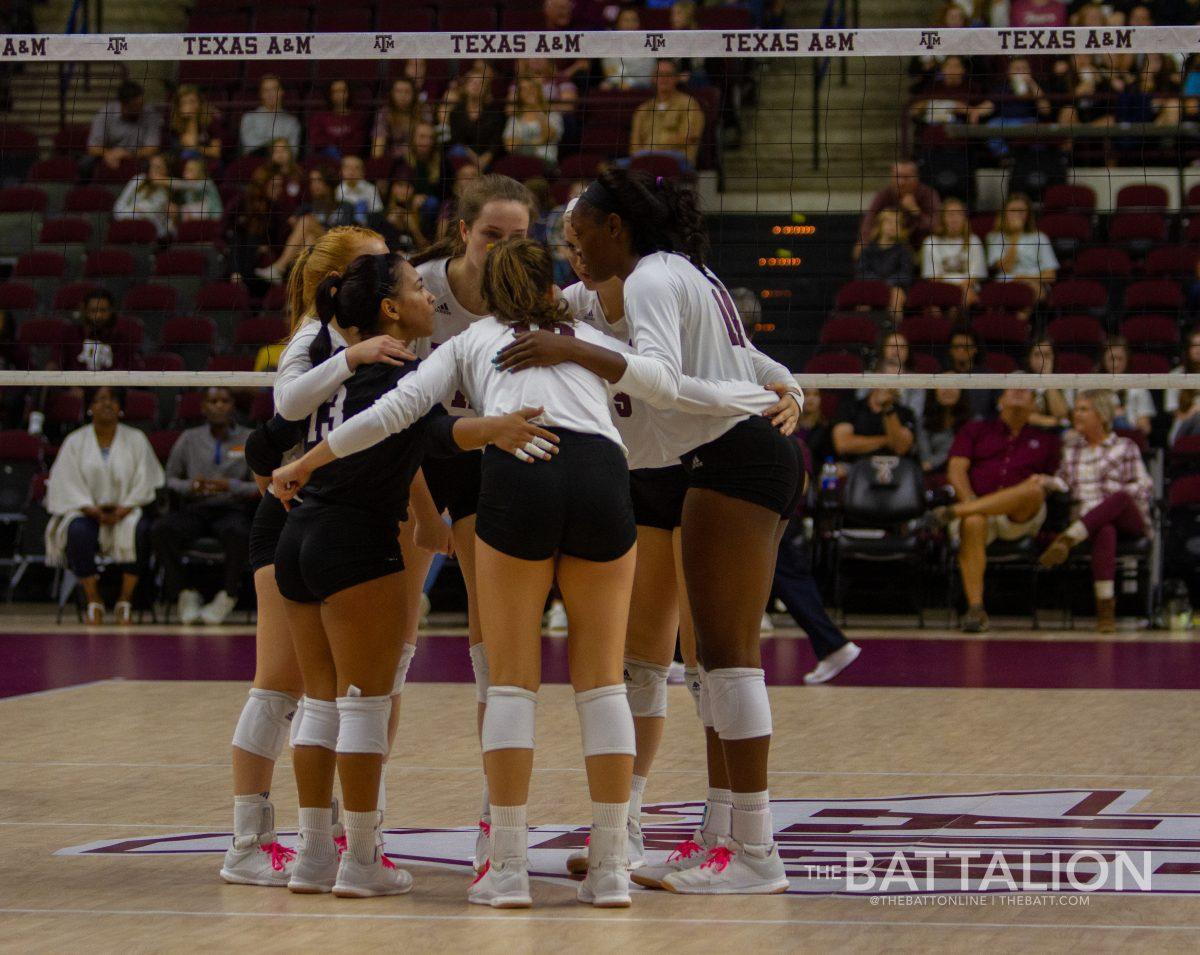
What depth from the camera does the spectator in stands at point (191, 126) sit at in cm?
1355

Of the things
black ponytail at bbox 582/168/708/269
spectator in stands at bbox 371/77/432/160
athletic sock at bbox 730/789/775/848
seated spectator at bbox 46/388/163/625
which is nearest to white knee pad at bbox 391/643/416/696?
athletic sock at bbox 730/789/775/848

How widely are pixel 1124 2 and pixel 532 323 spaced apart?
1082 cm

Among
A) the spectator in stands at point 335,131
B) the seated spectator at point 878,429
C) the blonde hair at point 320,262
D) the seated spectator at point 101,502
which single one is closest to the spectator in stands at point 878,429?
the seated spectator at point 878,429

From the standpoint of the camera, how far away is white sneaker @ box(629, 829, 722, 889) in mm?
4480

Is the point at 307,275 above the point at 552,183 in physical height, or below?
below

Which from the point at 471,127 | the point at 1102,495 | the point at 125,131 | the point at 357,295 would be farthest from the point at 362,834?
the point at 125,131

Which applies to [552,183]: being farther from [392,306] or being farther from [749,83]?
[392,306]

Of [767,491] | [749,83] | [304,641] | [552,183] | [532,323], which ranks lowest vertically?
[304,641]

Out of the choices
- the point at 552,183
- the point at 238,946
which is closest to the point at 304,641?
the point at 238,946

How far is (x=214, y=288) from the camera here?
1255 cm

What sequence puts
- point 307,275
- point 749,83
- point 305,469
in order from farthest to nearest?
point 749,83 → point 307,275 → point 305,469

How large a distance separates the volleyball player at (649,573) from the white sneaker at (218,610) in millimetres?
7200

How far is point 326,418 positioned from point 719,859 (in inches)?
58.1

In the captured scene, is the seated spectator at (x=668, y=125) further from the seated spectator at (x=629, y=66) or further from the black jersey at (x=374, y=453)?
the black jersey at (x=374, y=453)
